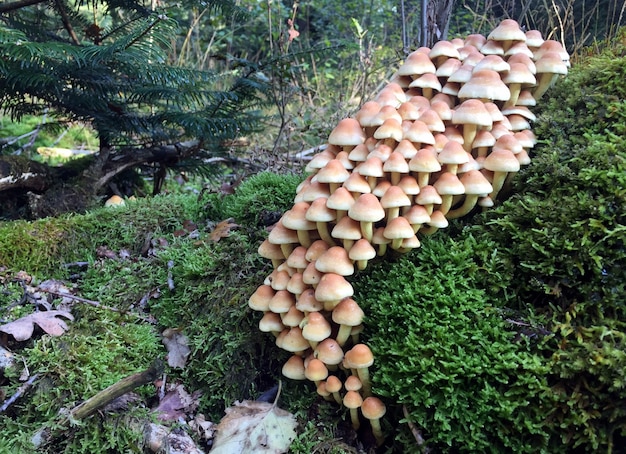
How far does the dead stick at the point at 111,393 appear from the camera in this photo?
197cm

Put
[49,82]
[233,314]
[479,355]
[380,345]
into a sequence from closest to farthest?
[479,355] → [380,345] → [233,314] → [49,82]

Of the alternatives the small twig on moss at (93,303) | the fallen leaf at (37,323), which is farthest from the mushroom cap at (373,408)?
the fallen leaf at (37,323)

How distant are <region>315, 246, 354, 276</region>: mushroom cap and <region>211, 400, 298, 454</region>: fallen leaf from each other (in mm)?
807

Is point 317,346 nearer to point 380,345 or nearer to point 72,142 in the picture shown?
point 380,345

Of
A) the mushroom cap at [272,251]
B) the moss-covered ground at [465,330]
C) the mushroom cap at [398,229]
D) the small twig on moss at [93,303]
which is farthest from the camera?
the small twig on moss at [93,303]

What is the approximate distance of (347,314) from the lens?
201 cm

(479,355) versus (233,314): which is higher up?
(479,355)

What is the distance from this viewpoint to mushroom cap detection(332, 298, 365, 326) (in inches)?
79.0

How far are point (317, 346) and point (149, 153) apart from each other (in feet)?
10.8

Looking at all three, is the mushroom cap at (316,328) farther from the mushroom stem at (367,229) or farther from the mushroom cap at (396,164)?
the mushroom cap at (396,164)

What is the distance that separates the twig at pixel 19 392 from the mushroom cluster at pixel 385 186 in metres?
1.16

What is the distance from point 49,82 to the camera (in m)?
3.16

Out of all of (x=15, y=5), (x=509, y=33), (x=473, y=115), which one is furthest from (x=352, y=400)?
(x=15, y=5)

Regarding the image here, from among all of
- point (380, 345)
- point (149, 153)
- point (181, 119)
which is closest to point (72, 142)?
point (149, 153)
